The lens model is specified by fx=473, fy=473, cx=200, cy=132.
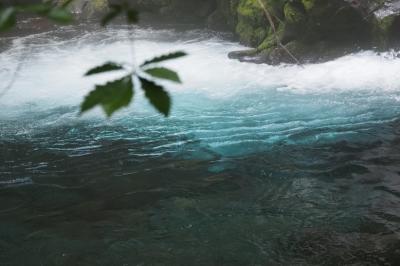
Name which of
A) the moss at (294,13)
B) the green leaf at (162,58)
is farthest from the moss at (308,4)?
the green leaf at (162,58)

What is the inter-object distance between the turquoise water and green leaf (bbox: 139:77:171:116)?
3230 mm

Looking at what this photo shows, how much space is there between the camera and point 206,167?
5.53m

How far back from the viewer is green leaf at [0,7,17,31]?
0.68 m

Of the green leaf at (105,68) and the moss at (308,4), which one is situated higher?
the moss at (308,4)

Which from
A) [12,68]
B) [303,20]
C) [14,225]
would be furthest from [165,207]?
[12,68]

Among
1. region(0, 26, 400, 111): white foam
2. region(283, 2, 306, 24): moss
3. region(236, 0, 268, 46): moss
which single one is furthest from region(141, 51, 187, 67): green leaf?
region(236, 0, 268, 46): moss

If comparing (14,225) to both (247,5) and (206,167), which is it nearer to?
(206,167)

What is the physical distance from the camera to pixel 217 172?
5.38 metres

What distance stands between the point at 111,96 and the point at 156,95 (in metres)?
0.07

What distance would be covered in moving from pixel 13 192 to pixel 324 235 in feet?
11.1

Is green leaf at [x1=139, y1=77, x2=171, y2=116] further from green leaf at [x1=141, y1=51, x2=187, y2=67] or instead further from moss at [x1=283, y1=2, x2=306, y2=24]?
moss at [x1=283, y1=2, x2=306, y2=24]

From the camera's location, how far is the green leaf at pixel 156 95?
2.39 ft

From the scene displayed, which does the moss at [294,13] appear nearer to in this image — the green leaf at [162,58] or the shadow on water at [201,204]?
the shadow on water at [201,204]

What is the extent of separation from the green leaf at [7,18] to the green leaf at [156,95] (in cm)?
20
